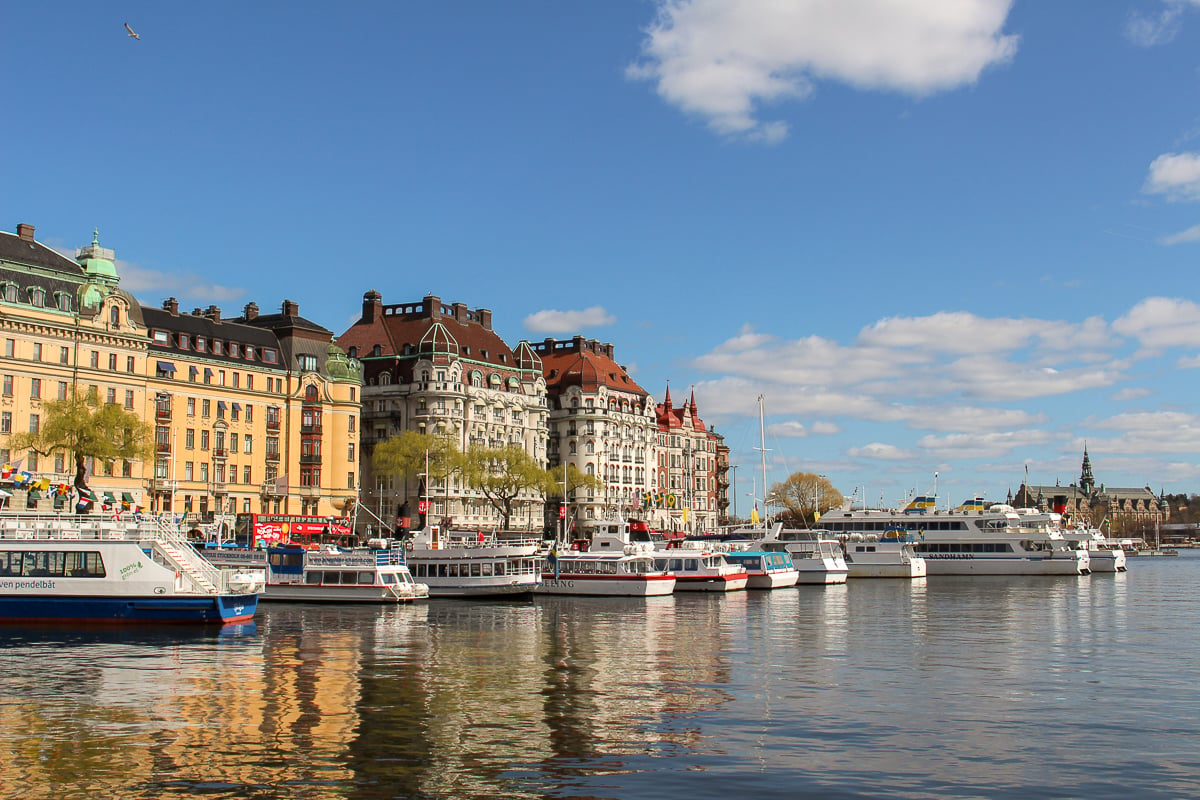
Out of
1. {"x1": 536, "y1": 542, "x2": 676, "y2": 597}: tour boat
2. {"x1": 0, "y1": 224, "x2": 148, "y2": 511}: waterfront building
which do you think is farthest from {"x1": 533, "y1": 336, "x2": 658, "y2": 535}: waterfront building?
{"x1": 536, "y1": 542, "x2": 676, "y2": 597}: tour boat

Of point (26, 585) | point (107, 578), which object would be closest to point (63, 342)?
point (26, 585)

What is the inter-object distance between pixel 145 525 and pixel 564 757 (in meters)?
37.2

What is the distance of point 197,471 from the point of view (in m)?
130

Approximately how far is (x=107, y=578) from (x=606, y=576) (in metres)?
41.7

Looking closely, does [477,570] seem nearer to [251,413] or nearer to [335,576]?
[335,576]

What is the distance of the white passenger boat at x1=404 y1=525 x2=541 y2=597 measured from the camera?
86.4 m

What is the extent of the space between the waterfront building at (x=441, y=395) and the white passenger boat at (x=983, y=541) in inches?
1972

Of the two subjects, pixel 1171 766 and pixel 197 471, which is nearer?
pixel 1171 766

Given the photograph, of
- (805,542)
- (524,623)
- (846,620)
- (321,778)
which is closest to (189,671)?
(321,778)

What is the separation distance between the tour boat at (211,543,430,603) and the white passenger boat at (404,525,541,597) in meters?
2.59

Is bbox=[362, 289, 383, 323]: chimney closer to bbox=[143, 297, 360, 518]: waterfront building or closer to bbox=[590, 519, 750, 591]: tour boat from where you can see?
bbox=[143, 297, 360, 518]: waterfront building

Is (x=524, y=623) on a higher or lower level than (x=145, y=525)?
lower

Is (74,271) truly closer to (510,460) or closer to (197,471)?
(197,471)

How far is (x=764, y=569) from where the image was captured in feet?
349
